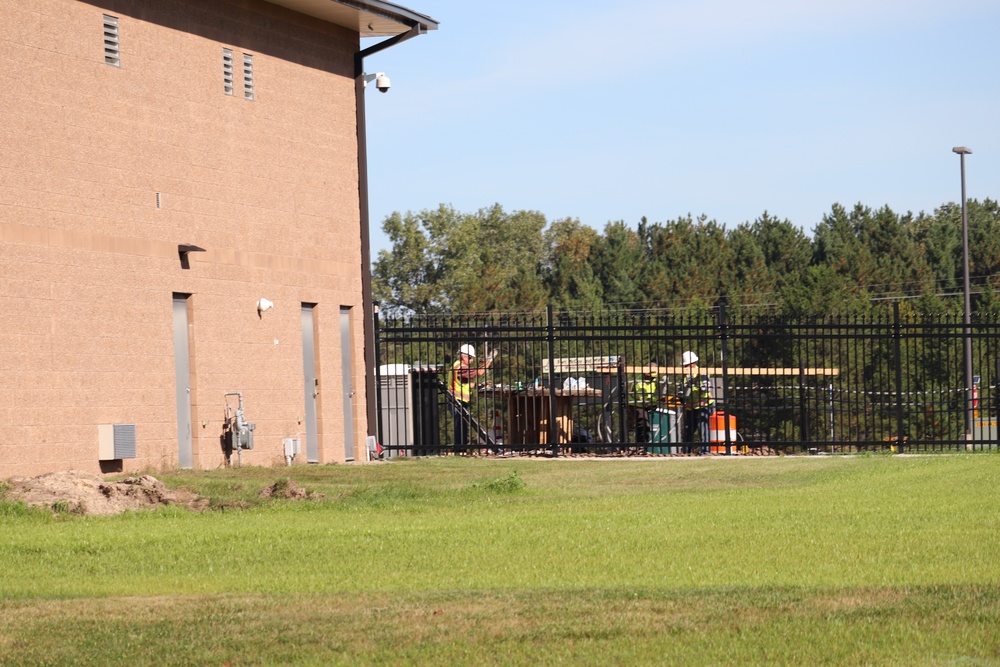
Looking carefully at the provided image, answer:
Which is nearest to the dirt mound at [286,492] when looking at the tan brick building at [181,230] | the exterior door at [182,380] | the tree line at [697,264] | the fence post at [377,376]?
the tan brick building at [181,230]

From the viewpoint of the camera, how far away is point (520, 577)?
28.8 feet

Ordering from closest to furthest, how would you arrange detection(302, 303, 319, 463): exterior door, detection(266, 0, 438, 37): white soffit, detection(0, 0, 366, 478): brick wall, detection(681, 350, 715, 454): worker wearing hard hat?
detection(0, 0, 366, 478): brick wall < detection(266, 0, 438, 37): white soffit < detection(302, 303, 319, 463): exterior door < detection(681, 350, 715, 454): worker wearing hard hat

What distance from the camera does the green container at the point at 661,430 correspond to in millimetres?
23641

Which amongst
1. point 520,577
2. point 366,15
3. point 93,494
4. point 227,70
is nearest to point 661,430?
point 366,15

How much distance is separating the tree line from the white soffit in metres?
27.6

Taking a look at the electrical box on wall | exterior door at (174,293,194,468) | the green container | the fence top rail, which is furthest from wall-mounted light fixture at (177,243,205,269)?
the green container

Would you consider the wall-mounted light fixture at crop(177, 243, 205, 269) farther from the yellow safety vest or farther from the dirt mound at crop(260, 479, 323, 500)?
the yellow safety vest

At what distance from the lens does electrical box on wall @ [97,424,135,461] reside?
54.7 feet

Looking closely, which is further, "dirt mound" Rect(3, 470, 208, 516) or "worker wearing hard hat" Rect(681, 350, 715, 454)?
"worker wearing hard hat" Rect(681, 350, 715, 454)

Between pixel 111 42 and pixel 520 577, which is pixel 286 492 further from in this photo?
pixel 111 42

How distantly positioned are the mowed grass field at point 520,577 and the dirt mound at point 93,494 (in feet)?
1.05

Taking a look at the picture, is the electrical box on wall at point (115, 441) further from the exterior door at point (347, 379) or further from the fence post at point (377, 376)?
the fence post at point (377, 376)

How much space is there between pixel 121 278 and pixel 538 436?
9.24 m

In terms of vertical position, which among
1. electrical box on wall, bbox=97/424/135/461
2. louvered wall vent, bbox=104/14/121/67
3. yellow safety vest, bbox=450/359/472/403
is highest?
louvered wall vent, bbox=104/14/121/67
